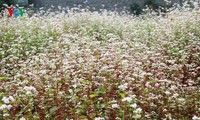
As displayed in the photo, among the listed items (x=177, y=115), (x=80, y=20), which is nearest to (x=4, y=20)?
(x=80, y=20)

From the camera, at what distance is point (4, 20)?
838cm

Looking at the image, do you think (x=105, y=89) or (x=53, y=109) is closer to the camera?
(x=53, y=109)

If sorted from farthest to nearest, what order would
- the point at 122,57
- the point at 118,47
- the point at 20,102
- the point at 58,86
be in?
the point at 118,47 < the point at 122,57 < the point at 58,86 < the point at 20,102

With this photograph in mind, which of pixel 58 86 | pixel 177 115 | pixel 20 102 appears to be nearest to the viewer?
pixel 177 115

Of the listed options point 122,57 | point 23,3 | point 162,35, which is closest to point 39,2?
point 23,3

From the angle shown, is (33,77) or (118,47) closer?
(33,77)

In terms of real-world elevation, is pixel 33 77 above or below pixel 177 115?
above

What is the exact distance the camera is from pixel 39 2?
20.6 m

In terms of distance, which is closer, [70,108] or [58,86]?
[70,108]

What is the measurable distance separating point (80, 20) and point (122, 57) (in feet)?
14.4

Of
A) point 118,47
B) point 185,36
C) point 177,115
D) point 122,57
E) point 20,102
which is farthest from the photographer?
point 185,36

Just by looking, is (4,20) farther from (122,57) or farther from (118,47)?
(122,57)

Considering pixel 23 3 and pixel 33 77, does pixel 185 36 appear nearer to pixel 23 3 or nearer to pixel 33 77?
pixel 33 77

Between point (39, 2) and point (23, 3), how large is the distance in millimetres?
1178
